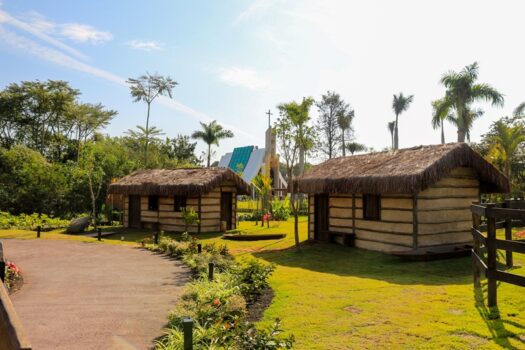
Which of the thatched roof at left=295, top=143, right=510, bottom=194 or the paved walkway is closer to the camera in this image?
the paved walkway

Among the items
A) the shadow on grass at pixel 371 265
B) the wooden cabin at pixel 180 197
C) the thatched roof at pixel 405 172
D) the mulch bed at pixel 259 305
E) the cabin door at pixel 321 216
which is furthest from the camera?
the wooden cabin at pixel 180 197

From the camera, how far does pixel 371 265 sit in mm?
11773

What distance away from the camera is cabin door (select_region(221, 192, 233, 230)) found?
2261 centimetres

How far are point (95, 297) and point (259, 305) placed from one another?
342 centimetres

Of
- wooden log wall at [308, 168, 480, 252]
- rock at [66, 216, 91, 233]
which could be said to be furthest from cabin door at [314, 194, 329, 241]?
rock at [66, 216, 91, 233]

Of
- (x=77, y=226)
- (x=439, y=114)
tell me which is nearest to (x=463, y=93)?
(x=439, y=114)

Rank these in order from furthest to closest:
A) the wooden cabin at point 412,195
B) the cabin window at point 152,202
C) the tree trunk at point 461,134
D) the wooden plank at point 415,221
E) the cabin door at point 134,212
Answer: the tree trunk at point 461,134 < the cabin door at point 134,212 < the cabin window at point 152,202 < the wooden plank at point 415,221 < the wooden cabin at point 412,195

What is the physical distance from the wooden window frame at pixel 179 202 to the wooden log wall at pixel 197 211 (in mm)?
127

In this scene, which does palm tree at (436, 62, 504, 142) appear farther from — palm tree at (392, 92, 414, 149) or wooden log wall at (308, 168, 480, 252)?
palm tree at (392, 92, 414, 149)

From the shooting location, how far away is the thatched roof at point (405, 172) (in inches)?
463

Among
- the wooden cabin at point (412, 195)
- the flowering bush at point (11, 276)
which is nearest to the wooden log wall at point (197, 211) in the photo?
the wooden cabin at point (412, 195)

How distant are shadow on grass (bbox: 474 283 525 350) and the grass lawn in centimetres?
1

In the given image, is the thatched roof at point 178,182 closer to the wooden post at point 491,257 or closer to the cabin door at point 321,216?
the cabin door at point 321,216

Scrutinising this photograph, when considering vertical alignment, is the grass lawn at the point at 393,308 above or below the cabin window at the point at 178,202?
below
